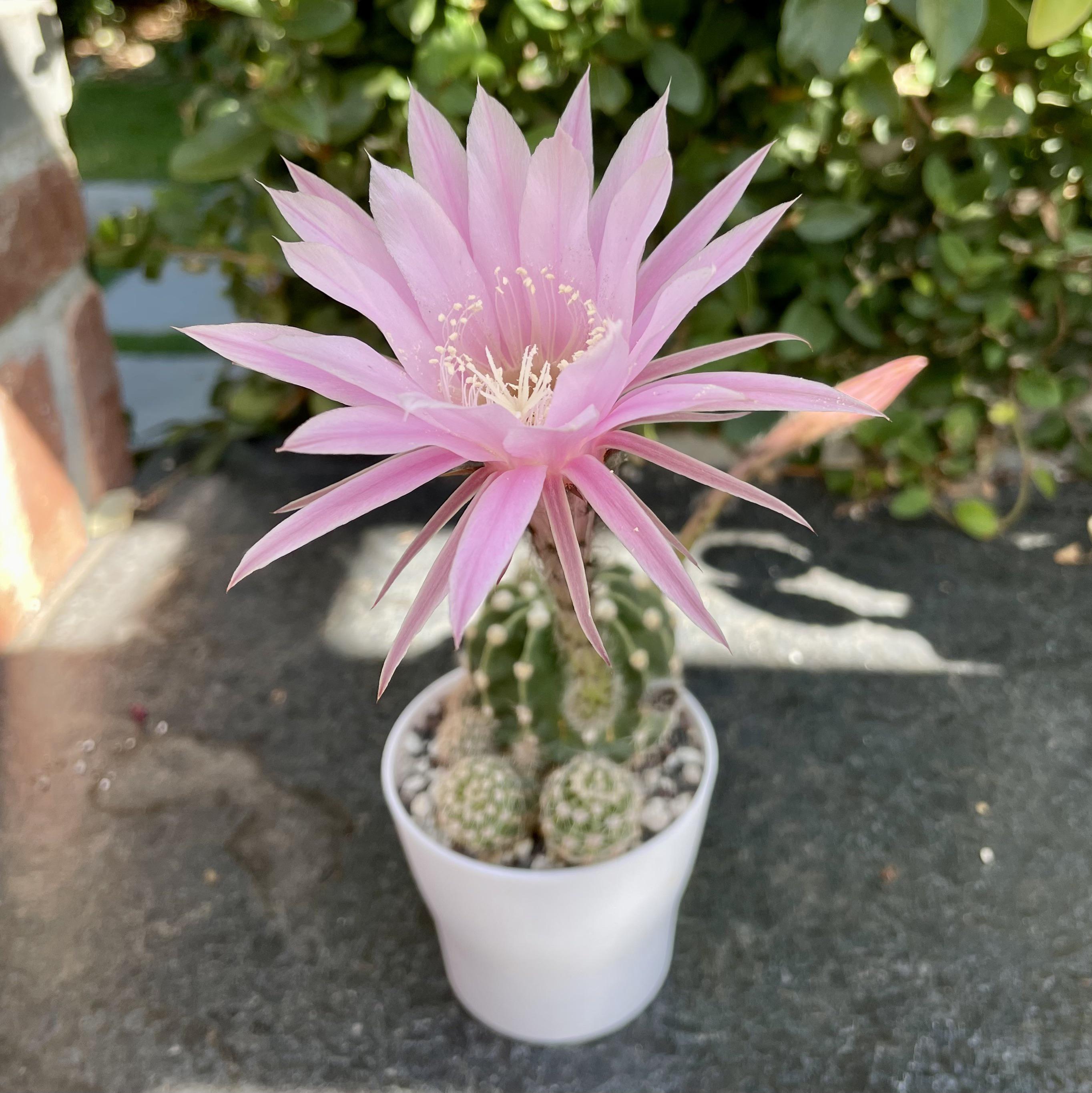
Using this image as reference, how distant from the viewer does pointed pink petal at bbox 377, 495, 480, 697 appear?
46 cm

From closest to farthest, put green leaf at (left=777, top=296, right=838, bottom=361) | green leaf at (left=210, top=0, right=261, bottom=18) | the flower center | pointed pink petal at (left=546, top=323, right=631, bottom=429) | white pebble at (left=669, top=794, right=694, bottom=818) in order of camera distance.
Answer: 1. pointed pink petal at (left=546, top=323, right=631, bottom=429)
2. the flower center
3. white pebble at (left=669, top=794, right=694, bottom=818)
4. green leaf at (left=210, top=0, right=261, bottom=18)
5. green leaf at (left=777, top=296, right=838, bottom=361)

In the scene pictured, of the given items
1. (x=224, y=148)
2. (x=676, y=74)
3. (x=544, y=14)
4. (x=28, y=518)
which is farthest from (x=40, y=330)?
(x=676, y=74)

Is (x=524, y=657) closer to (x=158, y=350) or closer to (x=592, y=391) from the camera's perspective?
(x=592, y=391)

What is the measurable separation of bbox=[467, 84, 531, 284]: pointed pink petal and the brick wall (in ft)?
3.02

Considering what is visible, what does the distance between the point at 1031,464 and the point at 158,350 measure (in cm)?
152

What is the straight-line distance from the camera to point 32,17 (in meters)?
1.19

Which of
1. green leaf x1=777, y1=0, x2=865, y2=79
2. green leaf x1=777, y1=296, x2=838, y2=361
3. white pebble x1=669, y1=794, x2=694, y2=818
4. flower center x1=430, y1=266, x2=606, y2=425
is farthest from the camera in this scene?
green leaf x1=777, y1=296, x2=838, y2=361

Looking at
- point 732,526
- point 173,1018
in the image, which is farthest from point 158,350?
point 173,1018

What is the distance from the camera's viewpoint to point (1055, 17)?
0.52 meters

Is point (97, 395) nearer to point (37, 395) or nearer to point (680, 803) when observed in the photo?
point (37, 395)

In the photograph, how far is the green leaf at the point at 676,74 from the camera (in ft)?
2.97

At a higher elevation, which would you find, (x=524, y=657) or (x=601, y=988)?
(x=524, y=657)

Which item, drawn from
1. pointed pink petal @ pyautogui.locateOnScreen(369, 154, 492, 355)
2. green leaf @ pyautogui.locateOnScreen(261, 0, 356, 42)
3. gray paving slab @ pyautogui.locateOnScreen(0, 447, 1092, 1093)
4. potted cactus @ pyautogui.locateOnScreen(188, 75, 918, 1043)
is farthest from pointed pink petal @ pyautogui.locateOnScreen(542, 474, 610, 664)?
green leaf @ pyautogui.locateOnScreen(261, 0, 356, 42)

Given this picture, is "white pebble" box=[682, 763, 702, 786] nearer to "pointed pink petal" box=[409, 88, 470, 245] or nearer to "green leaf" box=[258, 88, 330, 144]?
"pointed pink petal" box=[409, 88, 470, 245]
